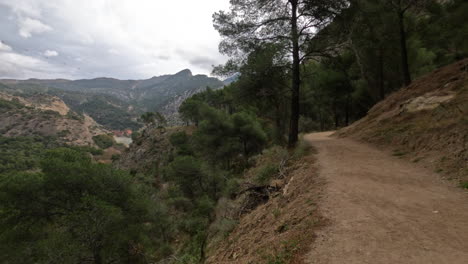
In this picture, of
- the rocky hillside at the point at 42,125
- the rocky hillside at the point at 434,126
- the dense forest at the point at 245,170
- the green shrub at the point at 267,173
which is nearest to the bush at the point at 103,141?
the rocky hillside at the point at 42,125

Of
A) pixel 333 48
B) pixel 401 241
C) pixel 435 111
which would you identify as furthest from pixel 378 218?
pixel 333 48

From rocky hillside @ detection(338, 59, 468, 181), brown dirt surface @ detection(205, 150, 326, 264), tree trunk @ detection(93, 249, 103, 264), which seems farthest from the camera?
tree trunk @ detection(93, 249, 103, 264)

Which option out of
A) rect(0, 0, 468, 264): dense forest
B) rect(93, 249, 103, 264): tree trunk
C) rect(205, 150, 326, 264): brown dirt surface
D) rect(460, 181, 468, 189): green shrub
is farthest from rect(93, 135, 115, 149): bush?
rect(460, 181, 468, 189): green shrub

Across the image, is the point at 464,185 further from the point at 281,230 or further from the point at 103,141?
the point at 103,141

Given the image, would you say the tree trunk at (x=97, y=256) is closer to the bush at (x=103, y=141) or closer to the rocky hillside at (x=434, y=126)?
the rocky hillside at (x=434, y=126)

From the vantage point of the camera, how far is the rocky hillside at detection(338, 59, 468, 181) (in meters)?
6.04

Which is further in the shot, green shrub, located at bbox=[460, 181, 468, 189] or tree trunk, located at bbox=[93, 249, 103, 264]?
tree trunk, located at bbox=[93, 249, 103, 264]

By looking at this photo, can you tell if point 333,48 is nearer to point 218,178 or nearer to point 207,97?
point 218,178

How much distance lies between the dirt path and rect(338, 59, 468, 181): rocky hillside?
847mm

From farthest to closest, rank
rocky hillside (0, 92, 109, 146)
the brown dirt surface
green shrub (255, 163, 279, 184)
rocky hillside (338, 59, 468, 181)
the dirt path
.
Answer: rocky hillside (0, 92, 109, 146), green shrub (255, 163, 279, 184), rocky hillside (338, 59, 468, 181), the brown dirt surface, the dirt path

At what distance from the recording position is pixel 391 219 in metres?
3.50

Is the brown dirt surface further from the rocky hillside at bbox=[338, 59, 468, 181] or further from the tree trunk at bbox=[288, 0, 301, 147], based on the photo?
the tree trunk at bbox=[288, 0, 301, 147]

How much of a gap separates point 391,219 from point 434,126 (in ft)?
20.7

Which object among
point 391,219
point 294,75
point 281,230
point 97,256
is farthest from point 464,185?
point 97,256
